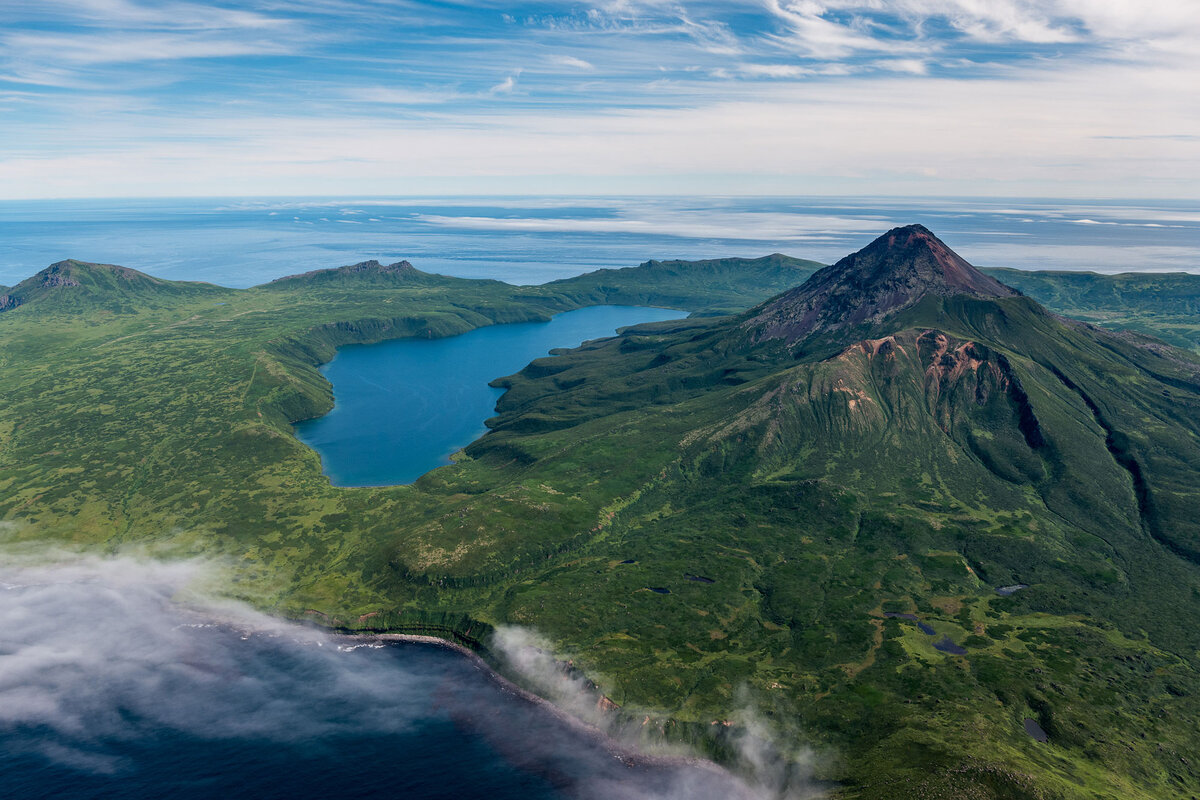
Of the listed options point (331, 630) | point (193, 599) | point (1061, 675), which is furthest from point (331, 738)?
point (1061, 675)

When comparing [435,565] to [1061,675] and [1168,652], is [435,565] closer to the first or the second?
[1061,675]

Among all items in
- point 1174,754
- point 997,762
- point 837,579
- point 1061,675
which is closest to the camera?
point 997,762

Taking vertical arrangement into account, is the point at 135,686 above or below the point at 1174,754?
below

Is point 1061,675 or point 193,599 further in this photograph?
point 193,599

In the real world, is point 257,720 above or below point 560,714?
below

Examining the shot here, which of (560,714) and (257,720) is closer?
(257,720)

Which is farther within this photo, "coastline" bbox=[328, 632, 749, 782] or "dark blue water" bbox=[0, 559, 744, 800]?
"coastline" bbox=[328, 632, 749, 782]

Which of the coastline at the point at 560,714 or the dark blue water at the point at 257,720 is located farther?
the coastline at the point at 560,714

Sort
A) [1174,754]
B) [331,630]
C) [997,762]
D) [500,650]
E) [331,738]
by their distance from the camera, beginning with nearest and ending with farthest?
1. [997,762]
2. [1174,754]
3. [331,738]
4. [500,650]
5. [331,630]
